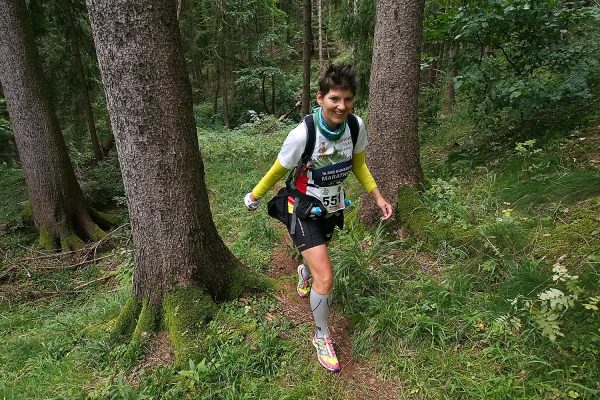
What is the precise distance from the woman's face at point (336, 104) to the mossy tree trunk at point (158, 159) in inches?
43.3

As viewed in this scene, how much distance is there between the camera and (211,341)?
3141mm

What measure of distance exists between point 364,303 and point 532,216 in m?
1.88

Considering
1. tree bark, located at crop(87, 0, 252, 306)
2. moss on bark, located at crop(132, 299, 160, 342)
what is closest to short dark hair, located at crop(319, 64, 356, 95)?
tree bark, located at crop(87, 0, 252, 306)

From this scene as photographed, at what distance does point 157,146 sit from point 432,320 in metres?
2.52

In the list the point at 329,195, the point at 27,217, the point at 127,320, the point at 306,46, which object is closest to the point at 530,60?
the point at 329,195

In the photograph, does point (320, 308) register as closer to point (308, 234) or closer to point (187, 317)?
point (308, 234)

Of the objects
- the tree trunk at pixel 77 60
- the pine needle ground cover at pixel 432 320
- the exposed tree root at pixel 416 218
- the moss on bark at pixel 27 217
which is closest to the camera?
the pine needle ground cover at pixel 432 320

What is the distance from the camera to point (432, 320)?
3.07 m

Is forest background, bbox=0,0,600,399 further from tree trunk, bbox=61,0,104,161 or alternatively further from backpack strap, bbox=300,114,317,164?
tree trunk, bbox=61,0,104,161

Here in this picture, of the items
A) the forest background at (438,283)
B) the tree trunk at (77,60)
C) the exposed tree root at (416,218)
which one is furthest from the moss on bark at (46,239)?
the exposed tree root at (416,218)

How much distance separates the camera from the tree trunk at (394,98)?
169 inches

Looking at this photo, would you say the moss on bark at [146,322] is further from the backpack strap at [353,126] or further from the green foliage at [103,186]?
the green foliage at [103,186]

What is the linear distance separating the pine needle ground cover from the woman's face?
1.51 m

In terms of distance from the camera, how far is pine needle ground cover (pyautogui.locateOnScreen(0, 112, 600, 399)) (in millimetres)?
→ 2615
